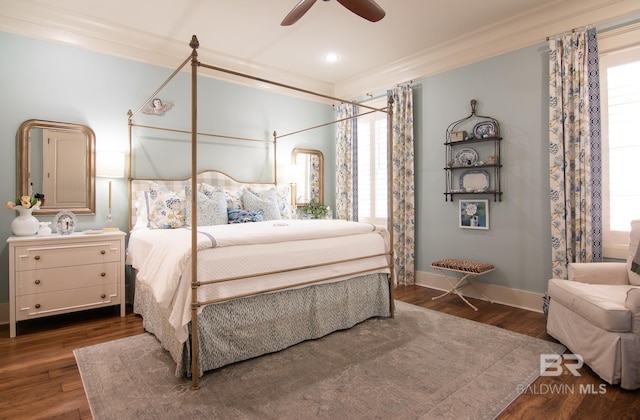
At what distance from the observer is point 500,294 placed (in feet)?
12.4

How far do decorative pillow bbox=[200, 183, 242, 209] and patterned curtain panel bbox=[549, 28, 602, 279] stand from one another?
3.20m

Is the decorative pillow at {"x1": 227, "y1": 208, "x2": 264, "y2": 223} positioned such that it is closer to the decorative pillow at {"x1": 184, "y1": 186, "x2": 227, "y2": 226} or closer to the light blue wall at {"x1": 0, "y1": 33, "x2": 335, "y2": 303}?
the decorative pillow at {"x1": 184, "y1": 186, "x2": 227, "y2": 226}

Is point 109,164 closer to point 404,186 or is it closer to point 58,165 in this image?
point 58,165

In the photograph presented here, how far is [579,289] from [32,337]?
4.26m

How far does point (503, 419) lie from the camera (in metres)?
1.81

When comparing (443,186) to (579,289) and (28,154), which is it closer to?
(579,289)

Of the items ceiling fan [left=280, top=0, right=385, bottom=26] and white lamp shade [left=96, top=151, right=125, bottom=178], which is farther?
white lamp shade [left=96, top=151, right=125, bottom=178]

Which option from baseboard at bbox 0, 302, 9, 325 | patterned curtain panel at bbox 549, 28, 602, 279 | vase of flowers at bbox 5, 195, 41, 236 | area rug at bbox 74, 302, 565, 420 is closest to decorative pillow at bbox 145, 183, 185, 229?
vase of flowers at bbox 5, 195, 41, 236

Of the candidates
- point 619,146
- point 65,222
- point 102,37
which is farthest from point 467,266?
point 102,37

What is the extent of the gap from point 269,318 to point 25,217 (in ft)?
7.94

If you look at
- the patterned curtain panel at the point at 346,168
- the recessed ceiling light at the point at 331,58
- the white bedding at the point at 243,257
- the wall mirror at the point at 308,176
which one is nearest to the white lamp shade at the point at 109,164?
the white bedding at the point at 243,257

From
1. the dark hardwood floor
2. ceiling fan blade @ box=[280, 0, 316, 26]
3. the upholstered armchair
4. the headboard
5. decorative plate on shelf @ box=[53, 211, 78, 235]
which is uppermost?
ceiling fan blade @ box=[280, 0, 316, 26]

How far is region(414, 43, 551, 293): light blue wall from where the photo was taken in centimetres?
347

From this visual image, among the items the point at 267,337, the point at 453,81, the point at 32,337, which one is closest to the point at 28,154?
the point at 32,337
